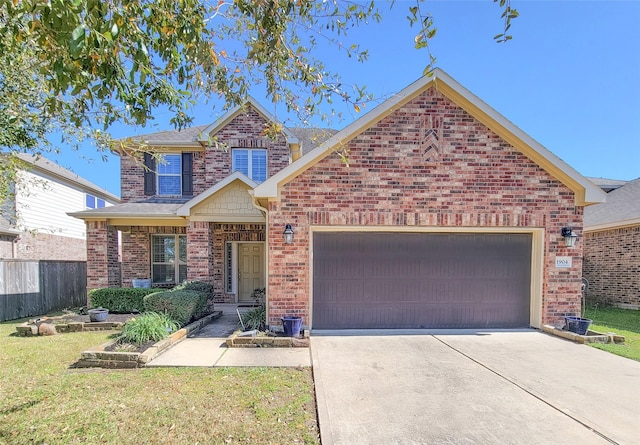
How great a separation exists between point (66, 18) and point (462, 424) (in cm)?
522

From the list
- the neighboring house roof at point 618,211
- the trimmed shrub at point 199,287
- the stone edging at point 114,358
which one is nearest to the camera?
the stone edging at point 114,358

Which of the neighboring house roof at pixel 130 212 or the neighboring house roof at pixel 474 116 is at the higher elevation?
the neighboring house roof at pixel 474 116

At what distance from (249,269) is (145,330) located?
521cm

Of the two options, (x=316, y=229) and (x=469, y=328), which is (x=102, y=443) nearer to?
(x=316, y=229)

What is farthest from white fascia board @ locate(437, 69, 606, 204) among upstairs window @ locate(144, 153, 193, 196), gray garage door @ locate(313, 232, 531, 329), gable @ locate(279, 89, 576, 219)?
upstairs window @ locate(144, 153, 193, 196)

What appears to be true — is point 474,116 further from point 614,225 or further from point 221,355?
point 614,225

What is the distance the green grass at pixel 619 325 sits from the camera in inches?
239

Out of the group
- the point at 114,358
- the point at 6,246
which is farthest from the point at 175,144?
the point at 6,246

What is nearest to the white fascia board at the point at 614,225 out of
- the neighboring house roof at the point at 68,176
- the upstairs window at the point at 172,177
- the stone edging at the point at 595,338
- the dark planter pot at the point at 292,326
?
the stone edging at the point at 595,338

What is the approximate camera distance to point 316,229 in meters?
7.19

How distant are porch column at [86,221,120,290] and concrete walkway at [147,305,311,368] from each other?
5202 mm

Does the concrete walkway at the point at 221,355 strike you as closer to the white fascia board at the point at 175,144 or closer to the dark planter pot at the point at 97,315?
the dark planter pot at the point at 97,315

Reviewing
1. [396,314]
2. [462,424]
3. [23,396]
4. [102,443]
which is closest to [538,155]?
[396,314]

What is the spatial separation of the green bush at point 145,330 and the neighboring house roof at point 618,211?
1455 centimetres
